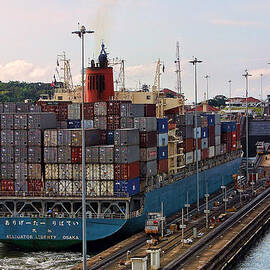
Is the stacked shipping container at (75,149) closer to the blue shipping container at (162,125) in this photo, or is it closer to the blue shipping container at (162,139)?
the blue shipping container at (162,125)

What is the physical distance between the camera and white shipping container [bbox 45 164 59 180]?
59469 millimetres

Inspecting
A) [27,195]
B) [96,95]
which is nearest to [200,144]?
[96,95]

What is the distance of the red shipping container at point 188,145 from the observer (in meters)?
77.8

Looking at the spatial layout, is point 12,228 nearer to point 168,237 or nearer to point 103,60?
point 168,237

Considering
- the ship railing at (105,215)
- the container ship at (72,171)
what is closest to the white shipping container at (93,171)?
the container ship at (72,171)

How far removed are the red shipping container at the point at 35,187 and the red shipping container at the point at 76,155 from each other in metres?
3.36

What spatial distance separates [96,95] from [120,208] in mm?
18939

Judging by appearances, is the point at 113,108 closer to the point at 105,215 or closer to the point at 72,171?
the point at 72,171

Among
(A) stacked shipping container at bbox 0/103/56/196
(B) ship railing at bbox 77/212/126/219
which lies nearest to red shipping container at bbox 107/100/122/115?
(A) stacked shipping container at bbox 0/103/56/196

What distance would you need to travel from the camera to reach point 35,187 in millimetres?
59875

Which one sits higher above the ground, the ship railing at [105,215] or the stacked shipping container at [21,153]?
the stacked shipping container at [21,153]

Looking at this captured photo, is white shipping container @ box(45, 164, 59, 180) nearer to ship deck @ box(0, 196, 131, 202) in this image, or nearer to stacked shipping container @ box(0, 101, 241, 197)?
stacked shipping container @ box(0, 101, 241, 197)

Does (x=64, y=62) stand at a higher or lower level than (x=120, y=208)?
higher

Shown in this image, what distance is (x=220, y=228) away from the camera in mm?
60719
